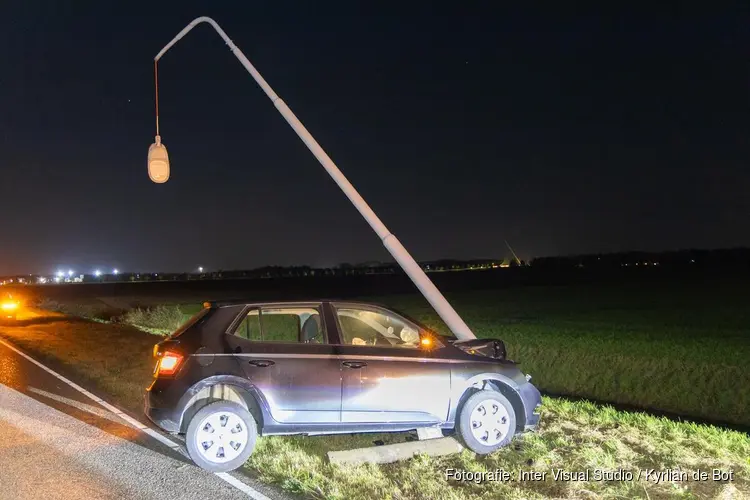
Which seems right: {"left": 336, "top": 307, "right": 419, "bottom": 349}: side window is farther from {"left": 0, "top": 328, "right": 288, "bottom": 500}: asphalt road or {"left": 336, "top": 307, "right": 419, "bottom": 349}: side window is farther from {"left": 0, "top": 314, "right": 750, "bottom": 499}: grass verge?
{"left": 0, "top": 328, "right": 288, "bottom": 500}: asphalt road

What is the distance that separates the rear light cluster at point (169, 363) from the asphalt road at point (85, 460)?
0.94 m

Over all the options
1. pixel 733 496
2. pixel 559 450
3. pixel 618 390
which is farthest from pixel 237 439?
pixel 618 390

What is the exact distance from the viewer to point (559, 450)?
647 centimetres

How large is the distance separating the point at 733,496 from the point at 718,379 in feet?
31.4

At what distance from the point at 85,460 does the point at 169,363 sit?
4.63 ft

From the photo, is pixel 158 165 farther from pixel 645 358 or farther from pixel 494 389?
pixel 645 358

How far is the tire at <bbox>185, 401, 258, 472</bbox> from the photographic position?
605 centimetres

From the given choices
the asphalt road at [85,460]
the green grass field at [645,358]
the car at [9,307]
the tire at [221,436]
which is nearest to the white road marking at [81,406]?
the asphalt road at [85,460]

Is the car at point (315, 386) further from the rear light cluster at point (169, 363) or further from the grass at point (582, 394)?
the grass at point (582, 394)

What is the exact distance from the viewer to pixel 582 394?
47.8 feet

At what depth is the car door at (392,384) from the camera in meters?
6.27

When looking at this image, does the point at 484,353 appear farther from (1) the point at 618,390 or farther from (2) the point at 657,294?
(2) the point at 657,294

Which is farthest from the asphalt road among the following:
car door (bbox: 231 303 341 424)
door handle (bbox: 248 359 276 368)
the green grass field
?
the green grass field

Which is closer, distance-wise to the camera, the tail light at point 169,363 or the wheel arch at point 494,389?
the tail light at point 169,363
